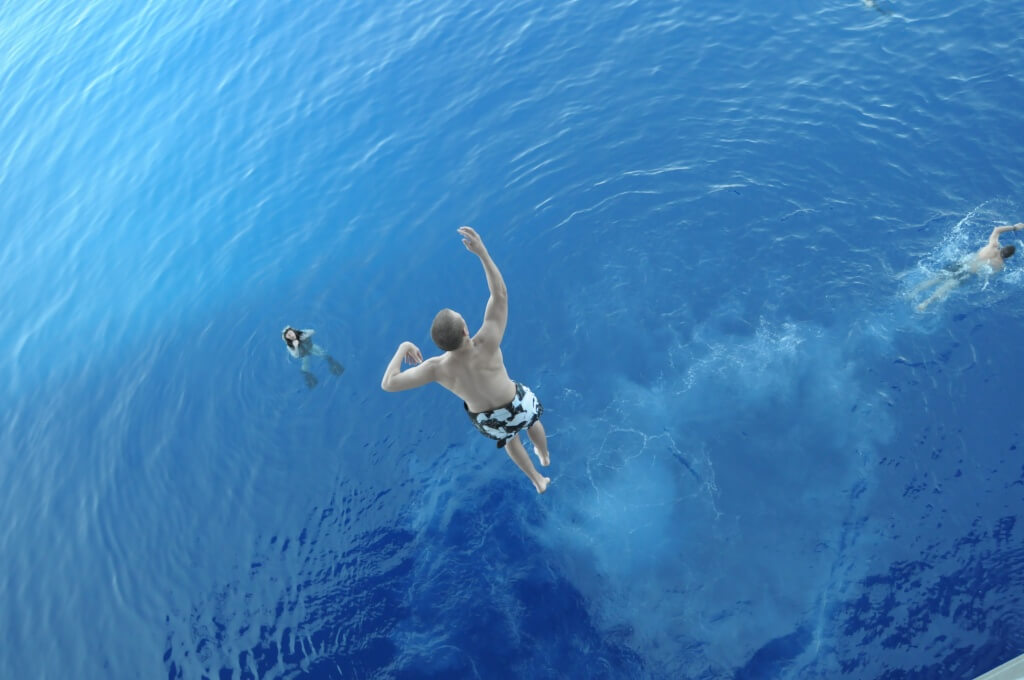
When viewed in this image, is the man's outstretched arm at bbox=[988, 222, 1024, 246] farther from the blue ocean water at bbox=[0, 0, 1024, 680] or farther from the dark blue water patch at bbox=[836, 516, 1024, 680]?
the dark blue water patch at bbox=[836, 516, 1024, 680]

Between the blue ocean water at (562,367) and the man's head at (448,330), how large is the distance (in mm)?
4505

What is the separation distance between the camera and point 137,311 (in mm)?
16891

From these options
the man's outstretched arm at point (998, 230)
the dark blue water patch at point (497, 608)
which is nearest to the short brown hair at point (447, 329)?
the dark blue water patch at point (497, 608)

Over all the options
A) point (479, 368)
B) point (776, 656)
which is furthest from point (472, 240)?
point (776, 656)

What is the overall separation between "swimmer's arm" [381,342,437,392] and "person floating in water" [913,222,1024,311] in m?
7.91

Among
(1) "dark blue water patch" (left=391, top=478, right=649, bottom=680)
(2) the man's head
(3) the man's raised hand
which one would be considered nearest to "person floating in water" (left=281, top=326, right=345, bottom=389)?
(1) "dark blue water patch" (left=391, top=478, right=649, bottom=680)

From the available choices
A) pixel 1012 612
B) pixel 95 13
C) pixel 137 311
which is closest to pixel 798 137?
pixel 1012 612

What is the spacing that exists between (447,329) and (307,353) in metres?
7.13

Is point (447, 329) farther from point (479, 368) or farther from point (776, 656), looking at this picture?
point (776, 656)

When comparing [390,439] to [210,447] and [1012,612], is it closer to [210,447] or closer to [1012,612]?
[210,447]

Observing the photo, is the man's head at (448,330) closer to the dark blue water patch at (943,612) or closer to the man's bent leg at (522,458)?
the man's bent leg at (522,458)

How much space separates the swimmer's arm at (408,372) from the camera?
7.82 meters

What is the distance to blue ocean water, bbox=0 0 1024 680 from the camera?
10281 mm

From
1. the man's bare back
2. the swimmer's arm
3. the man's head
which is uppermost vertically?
the man's head
